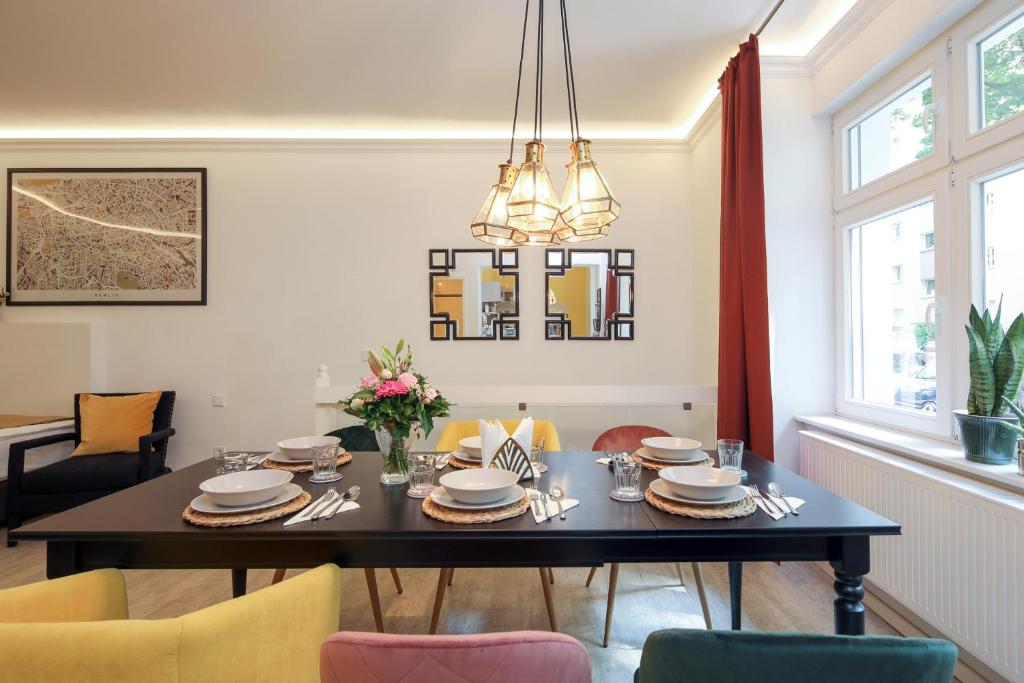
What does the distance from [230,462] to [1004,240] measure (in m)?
2.87

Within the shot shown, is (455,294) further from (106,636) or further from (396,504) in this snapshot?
(106,636)

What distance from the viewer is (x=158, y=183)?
3752mm

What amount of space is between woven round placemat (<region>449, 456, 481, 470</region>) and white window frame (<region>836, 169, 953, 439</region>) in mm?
1901

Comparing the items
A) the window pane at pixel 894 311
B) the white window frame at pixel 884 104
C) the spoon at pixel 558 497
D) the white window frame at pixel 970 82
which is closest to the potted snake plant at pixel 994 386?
the window pane at pixel 894 311

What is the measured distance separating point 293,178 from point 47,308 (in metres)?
2.09

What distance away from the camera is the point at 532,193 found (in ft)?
5.35

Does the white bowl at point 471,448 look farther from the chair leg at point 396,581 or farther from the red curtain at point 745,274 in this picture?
the red curtain at point 745,274

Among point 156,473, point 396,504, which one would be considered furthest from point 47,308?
point 396,504

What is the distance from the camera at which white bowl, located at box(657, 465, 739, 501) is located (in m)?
1.38

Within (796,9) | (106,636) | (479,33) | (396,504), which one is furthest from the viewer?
(479,33)

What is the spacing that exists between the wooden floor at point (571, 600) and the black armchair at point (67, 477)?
35 centimetres

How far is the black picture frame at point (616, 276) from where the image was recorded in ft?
12.4

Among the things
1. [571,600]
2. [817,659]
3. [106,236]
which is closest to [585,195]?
[817,659]

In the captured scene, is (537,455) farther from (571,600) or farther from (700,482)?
(571,600)
